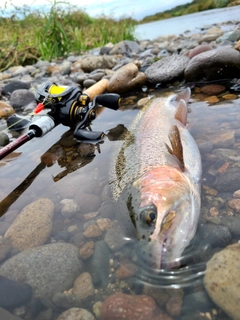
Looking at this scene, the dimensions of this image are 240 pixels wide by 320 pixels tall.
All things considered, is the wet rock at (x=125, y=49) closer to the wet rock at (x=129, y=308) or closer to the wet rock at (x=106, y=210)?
the wet rock at (x=106, y=210)

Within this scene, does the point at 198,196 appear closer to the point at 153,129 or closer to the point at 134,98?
the point at 153,129

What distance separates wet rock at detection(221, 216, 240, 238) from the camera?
6.40 ft

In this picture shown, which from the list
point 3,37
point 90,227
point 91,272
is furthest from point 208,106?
point 3,37

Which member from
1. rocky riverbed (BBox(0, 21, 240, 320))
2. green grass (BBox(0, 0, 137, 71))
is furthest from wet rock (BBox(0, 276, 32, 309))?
green grass (BBox(0, 0, 137, 71))

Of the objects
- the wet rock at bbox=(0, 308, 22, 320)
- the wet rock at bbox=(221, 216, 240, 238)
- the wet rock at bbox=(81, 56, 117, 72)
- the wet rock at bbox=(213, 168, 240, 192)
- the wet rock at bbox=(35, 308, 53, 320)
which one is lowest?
the wet rock at bbox=(35, 308, 53, 320)

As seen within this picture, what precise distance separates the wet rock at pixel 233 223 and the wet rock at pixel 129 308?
2.47 ft

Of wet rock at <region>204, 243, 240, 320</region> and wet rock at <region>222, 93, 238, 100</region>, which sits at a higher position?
wet rock at <region>222, 93, 238, 100</region>

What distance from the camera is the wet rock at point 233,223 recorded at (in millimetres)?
1950

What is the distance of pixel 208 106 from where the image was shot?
14.2 ft

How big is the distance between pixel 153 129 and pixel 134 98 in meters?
2.26

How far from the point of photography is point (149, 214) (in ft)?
6.31

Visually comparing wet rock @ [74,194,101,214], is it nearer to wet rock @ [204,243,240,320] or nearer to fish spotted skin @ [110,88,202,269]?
fish spotted skin @ [110,88,202,269]

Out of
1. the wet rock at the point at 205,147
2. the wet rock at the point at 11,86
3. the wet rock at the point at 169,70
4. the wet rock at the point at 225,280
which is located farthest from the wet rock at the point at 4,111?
the wet rock at the point at 225,280

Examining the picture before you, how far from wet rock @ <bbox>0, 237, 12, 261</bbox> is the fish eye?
1095mm
